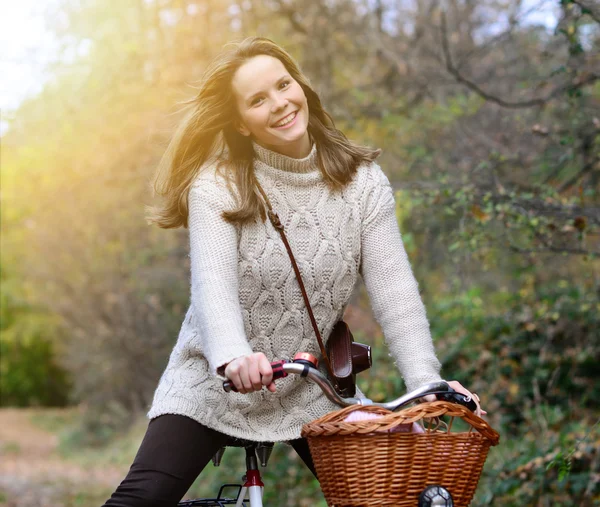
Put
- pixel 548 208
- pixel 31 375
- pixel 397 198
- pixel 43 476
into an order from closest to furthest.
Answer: pixel 548 208 < pixel 397 198 < pixel 43 476 < pixel 31 375

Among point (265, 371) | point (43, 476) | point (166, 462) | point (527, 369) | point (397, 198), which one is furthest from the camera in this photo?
point (43, 476)

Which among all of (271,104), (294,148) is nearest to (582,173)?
(294,148)

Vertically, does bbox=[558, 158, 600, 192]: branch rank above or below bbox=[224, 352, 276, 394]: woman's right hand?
below

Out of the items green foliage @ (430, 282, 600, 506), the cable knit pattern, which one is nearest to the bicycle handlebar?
the cable knit pattern

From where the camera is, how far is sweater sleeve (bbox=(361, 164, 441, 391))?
2.77m

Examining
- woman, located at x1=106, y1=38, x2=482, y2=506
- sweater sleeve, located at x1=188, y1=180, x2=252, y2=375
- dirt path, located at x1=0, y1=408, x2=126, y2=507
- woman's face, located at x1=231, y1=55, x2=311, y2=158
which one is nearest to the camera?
sweater sleeve, located at x1=188, y1=180, x2=252, y2=375

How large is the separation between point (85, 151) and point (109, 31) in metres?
1.79

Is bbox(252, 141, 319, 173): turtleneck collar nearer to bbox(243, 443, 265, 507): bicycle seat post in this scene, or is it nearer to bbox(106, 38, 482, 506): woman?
bbox(106, 38, 482, 506): woman

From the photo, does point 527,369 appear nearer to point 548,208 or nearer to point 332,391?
point 548,208

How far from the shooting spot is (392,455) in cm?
211

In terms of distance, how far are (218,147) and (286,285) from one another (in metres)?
0.59

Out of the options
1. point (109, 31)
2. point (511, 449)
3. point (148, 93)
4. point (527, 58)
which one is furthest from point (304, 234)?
point (109, 31)

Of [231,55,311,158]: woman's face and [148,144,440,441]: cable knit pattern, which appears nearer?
[148,144,440,441]: cable knit pattern

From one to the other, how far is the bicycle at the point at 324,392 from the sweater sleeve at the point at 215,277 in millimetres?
179
